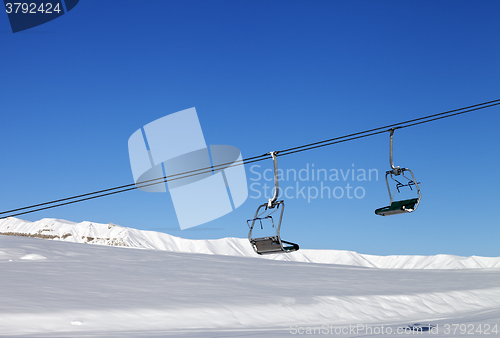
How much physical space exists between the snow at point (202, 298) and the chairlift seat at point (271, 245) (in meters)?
5.15

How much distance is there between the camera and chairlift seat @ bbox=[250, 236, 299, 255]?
775 cm

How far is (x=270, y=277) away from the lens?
78.4 feet

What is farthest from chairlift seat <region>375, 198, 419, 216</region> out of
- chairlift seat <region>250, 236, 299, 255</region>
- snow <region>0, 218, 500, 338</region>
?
snow <region>0, 218, 500, 338</region>

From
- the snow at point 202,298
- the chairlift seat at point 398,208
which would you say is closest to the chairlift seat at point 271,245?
the chairlift seat at point 398,208

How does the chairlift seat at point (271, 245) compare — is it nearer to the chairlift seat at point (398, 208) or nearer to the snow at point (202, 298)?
the chairlift seat at point (398, 208)

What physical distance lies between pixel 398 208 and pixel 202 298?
34.8 feet

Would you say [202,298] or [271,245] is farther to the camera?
[202,298]

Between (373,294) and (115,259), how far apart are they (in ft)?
44.8

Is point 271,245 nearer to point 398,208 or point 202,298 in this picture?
point 398,208

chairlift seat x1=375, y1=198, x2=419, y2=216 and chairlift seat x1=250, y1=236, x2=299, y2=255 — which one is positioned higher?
chairlift seat x1=375, y1=198, x2=419, y2=216

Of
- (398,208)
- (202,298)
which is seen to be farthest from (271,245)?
(202,298)

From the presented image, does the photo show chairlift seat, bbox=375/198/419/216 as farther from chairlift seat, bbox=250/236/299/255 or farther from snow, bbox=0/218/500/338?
snow, bbox=0/218/500/338

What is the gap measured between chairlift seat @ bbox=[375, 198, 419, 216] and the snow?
5.72 meters

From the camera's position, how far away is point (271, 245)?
7.85 meters
